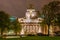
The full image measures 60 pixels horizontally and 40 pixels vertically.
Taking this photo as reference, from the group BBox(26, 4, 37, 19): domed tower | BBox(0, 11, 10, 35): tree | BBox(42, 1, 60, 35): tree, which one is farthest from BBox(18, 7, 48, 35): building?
BBox(0, 11, 10, 35): tree

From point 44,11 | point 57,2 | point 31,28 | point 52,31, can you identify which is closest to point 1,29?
point 44,11

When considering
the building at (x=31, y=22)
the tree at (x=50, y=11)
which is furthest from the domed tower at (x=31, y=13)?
the tree at (x=50, y=11)

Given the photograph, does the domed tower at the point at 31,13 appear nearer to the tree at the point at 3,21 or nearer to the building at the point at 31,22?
the building at the point at 31,22

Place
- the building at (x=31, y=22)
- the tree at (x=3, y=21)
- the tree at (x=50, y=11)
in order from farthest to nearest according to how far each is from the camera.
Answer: the building at (x=31, y=22), the tree at (x=50, y=11), the tree at (x=3, y=21)

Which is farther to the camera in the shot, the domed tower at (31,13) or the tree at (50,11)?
the domed tower at (31,13)

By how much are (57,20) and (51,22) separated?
1645mm

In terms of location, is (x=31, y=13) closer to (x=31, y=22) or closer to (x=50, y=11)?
(x=31, y=22)

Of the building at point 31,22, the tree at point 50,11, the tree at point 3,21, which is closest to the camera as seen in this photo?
the tree at point 3,21

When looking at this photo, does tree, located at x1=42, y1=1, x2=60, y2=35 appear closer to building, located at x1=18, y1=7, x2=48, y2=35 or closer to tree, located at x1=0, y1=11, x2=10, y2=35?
tree, located at x1=0, y1=11, x2=10, y2=35

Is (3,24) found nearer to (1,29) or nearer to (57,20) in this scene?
(1,29)

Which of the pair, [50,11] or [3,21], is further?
[50,11]

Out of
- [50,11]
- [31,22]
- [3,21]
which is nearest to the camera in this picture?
[3,21]

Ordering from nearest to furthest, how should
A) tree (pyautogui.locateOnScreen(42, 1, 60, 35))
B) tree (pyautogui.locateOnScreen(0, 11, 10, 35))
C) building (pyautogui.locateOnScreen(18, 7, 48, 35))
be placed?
tree (pyautogui.locateOnScreen(0, 11, 10, 35)) → tree (pyautogui.locateOnScreen(42, 1, 60, 35)) → building (pyautogui.locateOnScreen(18, 7, 48, 35))

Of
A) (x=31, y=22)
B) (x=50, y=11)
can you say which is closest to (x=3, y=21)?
(x=50, y=11)
